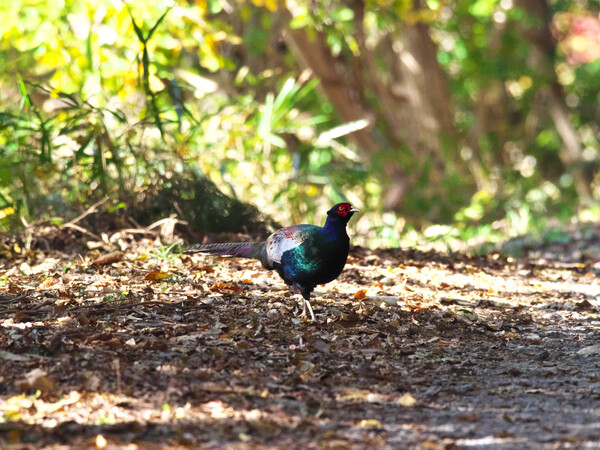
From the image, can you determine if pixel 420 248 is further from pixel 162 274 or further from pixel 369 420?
pixel 369 420

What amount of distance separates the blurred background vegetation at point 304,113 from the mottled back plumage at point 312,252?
187cm

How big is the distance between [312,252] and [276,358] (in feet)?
2.41

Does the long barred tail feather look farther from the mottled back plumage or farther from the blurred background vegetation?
the blurred background vegetation

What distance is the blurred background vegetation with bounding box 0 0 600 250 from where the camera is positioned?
6.18 m

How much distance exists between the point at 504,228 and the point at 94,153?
5610 millimetres

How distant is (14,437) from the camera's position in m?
2.54

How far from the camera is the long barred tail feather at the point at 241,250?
448 centimetres

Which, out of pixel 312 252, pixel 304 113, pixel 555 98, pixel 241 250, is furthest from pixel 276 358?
pixel 555 98

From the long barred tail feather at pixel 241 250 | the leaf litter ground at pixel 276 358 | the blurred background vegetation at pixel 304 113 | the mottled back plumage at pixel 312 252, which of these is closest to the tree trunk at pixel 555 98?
the blurred background vegetation at pixel 304 113

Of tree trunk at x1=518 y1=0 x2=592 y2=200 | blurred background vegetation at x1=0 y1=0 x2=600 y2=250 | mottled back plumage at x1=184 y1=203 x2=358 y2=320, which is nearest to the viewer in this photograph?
mottled back plumage at x1=184 y1=203 x2=358 y2=320

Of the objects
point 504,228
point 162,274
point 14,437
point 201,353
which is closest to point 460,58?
point 504,228

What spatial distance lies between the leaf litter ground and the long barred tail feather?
0.19 metres

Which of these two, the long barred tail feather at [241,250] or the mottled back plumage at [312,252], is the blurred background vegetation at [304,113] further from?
the mottled back plumage at [312,252]

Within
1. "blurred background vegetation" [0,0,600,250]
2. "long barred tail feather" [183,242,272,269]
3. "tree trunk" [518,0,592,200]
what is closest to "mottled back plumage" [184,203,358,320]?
"long barred tail feather" [183,242,272,269]
